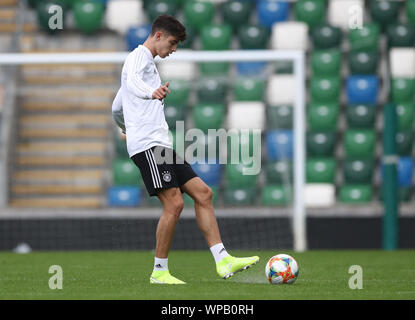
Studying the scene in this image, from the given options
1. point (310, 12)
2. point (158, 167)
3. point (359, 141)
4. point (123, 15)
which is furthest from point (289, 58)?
point (158, 167)

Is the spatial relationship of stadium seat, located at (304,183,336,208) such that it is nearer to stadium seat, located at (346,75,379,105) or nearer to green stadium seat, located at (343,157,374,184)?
green stadium seat, located at (343,157,374,184)

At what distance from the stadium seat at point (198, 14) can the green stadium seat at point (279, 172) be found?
2.74m

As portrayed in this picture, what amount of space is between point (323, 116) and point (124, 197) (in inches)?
108

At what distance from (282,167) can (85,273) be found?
485 cm

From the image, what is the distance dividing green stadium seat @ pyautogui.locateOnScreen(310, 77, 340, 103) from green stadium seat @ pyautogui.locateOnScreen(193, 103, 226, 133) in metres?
1.31

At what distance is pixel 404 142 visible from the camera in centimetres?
1235

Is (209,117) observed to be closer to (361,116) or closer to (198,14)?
(361,116)

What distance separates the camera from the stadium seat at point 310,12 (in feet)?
45.0

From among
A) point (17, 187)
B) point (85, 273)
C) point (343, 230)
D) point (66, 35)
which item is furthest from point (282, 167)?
point (85, 273)

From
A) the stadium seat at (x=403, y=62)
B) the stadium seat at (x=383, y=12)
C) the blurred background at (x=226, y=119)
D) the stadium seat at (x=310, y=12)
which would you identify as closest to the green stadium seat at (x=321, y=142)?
the blurred background at (x=226, y=119)

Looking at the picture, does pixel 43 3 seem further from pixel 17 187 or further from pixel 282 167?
pixel 282 167

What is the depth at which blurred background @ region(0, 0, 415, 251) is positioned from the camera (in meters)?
11.2

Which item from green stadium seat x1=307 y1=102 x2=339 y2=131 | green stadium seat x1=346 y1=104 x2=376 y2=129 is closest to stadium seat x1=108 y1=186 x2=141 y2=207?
green stadium seat x1=307 y1=102 x2=339 y2=131

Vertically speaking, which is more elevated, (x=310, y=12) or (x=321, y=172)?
(x=310, y=12)
